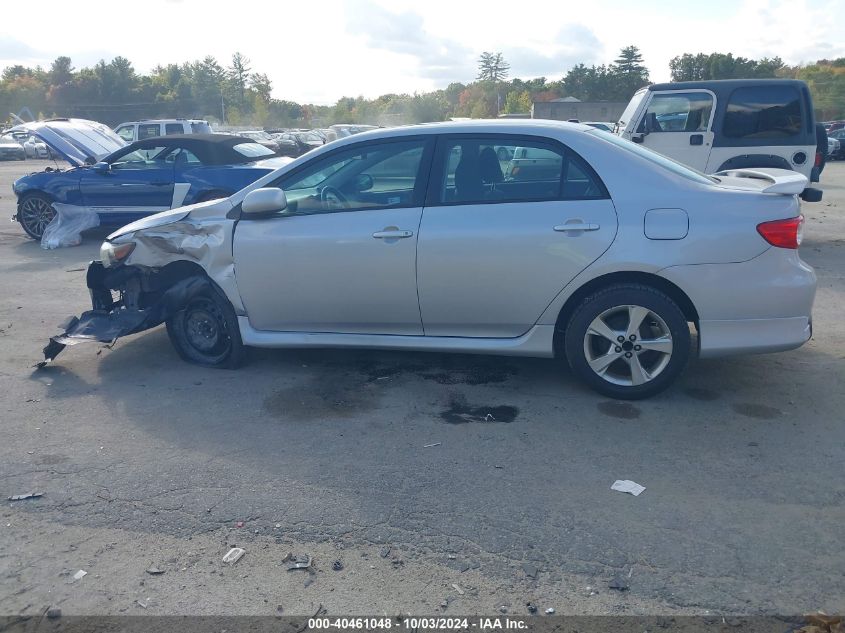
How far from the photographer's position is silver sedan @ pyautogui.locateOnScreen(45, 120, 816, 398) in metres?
4.55

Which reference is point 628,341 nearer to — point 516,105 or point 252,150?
point 252,150

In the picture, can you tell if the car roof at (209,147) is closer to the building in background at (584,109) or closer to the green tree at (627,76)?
the building in background at (584,109)

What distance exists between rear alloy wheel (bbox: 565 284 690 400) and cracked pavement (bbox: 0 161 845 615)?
170 millimetres

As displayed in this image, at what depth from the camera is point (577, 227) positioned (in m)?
4.65

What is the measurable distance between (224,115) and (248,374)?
7891 cm

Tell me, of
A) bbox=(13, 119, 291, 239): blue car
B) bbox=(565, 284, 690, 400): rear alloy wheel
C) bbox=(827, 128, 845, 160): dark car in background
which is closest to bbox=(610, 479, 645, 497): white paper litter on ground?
bbox=(565, 284, 690, 400): rear alloy wheel

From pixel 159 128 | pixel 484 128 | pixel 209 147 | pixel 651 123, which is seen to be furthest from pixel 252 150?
pixel 159 128

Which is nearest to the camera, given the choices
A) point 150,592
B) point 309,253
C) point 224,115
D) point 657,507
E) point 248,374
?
point 150,592

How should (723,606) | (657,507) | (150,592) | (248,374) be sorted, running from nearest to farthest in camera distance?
1. (723,606)
2. (150,592)
3. (657,507)
4. (248,374)

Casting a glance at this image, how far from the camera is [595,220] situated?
15.2 feet

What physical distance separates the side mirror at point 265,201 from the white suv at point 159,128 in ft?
62.7

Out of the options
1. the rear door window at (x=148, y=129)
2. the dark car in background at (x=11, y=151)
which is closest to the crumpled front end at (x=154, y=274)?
the rear door window at (x=148, y=129)

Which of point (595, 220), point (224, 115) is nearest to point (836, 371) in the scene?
point (595, 220)

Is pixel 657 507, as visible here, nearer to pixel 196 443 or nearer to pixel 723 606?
pixel 723 606
